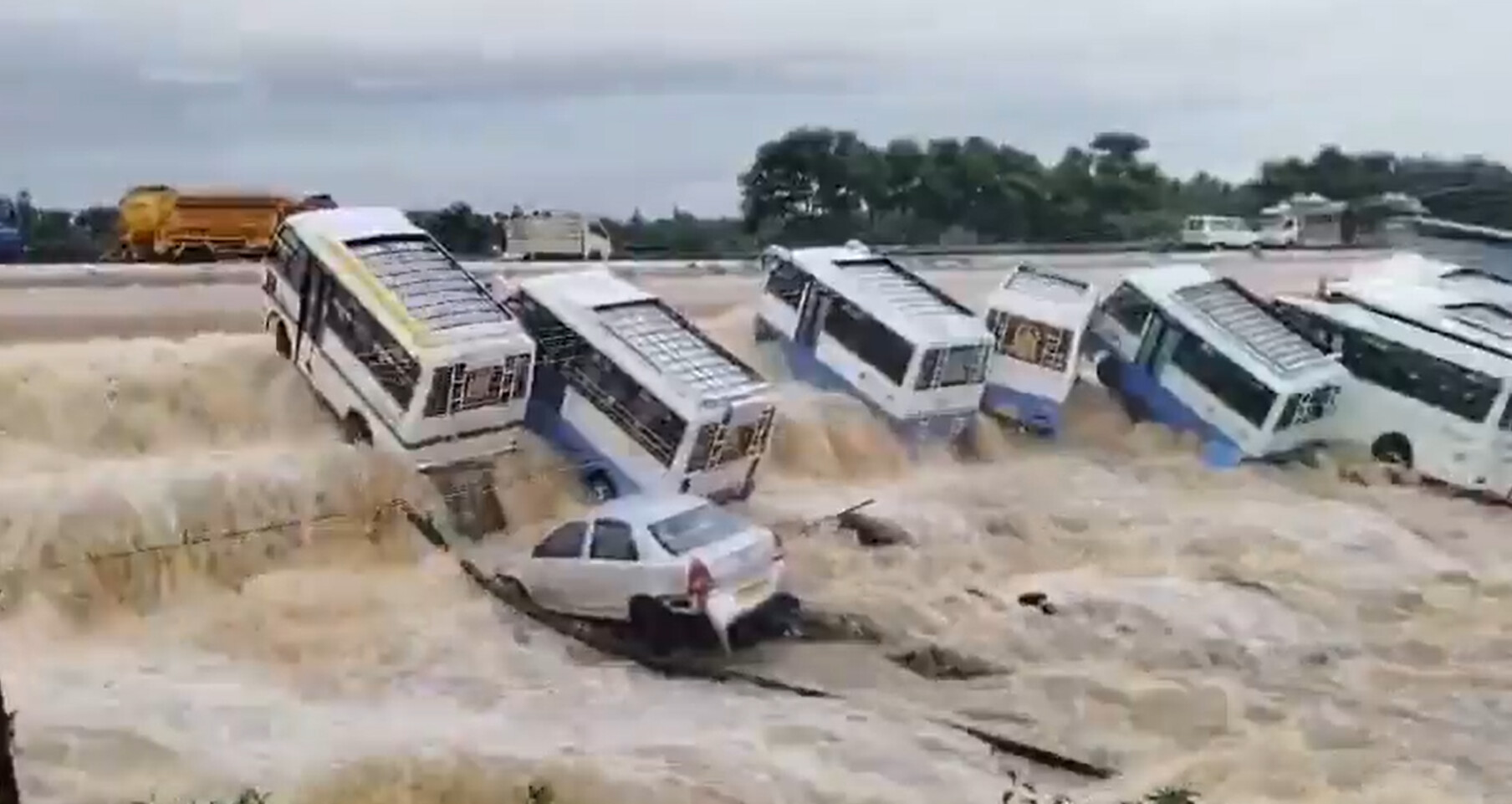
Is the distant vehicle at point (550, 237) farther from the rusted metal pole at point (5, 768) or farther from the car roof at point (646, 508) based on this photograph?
the rusted metal pole at point (5, 768)

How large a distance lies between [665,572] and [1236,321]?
1166cm

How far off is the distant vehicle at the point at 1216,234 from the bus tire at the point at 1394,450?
2538 centimetres

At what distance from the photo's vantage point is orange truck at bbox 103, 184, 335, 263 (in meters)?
32.5

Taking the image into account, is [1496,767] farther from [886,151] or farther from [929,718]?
[886,151]

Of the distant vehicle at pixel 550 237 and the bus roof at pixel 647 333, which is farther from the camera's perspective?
the distant vehicle at pixel 550 237

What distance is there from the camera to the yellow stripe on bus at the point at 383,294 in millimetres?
18047

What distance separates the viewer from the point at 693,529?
16219 mm

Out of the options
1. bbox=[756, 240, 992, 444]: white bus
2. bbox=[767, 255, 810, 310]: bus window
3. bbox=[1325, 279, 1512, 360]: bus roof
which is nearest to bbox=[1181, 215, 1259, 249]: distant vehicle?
bbox=[1325, 279, 1512, 360]: bus roof

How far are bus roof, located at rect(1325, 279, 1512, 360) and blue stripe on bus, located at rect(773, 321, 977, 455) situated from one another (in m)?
6.09

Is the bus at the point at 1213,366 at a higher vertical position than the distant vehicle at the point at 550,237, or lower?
higher

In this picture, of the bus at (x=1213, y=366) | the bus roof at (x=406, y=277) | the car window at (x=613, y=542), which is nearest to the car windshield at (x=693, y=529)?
the car window at (x=613, y=542)

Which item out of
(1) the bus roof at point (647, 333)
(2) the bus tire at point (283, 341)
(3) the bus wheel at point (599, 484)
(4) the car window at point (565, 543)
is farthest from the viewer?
(2) the bus tire at point (283, 341)

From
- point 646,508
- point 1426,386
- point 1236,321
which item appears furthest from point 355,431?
point 1426,386

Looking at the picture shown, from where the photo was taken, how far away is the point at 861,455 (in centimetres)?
2248
